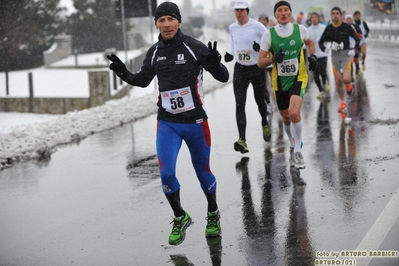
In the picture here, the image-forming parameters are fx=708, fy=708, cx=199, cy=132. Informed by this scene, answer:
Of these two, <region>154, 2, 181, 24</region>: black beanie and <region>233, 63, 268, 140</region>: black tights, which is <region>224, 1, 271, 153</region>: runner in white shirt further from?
<region>154, 2, 181, 24</region>: black beanie

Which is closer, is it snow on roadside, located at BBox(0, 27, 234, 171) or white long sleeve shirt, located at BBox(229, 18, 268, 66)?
white long sleeve shirt, located at BBox(229, 18, 268, 66)

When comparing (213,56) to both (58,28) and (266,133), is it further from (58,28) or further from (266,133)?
(58,28)

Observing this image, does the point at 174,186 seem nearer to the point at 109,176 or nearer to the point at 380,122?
the point at 109,176

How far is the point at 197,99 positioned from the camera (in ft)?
19.6

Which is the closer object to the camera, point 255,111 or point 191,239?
point 191,239

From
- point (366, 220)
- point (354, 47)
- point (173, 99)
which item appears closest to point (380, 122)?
point (354, 47)

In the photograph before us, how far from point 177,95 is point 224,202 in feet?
5.47

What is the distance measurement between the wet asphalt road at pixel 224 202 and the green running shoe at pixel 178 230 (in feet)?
0.24

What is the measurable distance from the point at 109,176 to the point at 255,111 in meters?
6.06

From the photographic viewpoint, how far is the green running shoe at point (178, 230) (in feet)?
19.0

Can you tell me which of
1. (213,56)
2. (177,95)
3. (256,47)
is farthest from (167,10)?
(256,47)

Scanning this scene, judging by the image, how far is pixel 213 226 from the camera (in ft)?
19.8

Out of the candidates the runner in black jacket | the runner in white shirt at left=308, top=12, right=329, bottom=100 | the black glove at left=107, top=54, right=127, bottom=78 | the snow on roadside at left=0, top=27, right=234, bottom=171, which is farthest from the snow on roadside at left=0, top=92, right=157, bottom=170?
the runner in black jacket

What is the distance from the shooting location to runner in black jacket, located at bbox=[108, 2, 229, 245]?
5.88m
